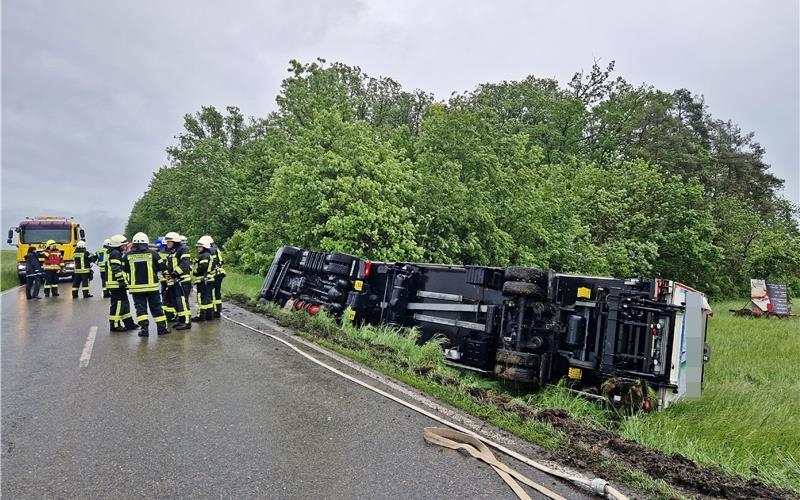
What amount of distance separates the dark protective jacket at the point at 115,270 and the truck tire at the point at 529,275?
6.62 meters

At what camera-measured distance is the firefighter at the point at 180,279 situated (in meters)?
9.62

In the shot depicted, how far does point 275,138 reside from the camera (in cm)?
2620

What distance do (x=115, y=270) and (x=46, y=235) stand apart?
14.0 meters

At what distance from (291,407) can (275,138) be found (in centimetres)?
2274

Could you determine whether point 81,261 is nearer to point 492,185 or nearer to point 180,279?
point 180,279

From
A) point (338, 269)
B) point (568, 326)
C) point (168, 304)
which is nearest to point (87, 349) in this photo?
point (168, 304)

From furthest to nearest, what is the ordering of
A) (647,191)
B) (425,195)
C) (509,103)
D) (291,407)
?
1. (509,103)
2. (647,191)
3. (425,195)
4. (291,407)

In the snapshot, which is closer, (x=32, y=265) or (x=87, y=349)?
(x=87, y=349)

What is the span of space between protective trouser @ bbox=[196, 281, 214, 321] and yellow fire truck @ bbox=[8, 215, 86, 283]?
12.4 meters

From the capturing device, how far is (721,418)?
6.06 metres

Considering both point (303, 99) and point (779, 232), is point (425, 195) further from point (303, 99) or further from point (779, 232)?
point (779, 232)

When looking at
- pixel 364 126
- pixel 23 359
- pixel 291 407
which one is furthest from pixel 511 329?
pixel 364 126

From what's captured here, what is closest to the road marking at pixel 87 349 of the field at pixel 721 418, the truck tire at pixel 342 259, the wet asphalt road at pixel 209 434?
the wet asphalt road at pixel 209 434

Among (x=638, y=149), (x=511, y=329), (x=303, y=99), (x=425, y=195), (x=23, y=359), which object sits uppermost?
(x=638, y=149)
